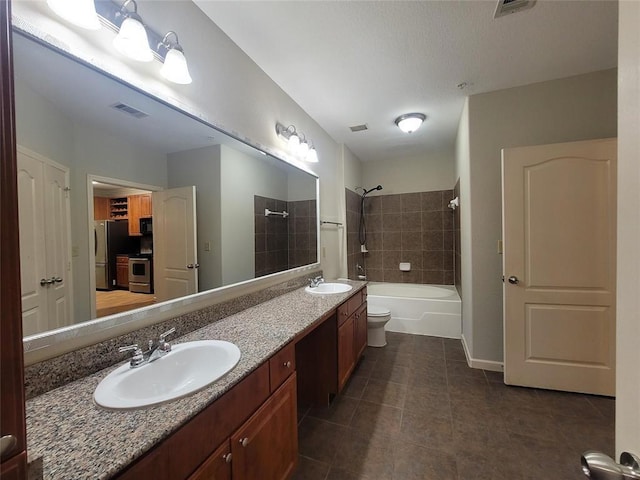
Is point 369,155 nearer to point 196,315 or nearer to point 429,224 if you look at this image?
point 429,224

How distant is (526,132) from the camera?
2342 mm

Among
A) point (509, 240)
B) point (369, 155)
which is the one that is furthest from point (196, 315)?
point (369, 155)

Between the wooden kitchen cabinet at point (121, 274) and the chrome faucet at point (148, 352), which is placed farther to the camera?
the wooden kitchen cabinet at point (121, 274)

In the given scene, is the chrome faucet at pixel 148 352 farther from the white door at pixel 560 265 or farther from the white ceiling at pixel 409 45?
the white door at pixel 560 265

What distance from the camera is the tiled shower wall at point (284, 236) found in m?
2.08

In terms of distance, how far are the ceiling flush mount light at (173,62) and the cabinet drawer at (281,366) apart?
4.50 feet

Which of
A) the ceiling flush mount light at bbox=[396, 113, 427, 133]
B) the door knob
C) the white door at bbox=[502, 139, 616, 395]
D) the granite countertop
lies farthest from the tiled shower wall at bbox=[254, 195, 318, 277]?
the white door at bbox=[502, 139, 616, 395]

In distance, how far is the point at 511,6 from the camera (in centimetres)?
151

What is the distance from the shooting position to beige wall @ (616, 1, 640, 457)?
18.9 inches

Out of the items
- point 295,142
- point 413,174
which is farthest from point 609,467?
point 413,174

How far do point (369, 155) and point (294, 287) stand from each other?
9.14 ft

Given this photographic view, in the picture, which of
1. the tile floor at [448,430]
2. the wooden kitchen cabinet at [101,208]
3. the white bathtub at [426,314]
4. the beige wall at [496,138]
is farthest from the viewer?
the white bathtub at [426,314]

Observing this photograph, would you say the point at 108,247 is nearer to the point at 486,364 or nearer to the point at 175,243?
the point at 175,243

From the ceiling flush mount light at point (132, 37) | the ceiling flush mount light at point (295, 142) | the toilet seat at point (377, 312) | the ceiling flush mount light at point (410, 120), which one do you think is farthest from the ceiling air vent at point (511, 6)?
the toilet seat at point (377, 312)
